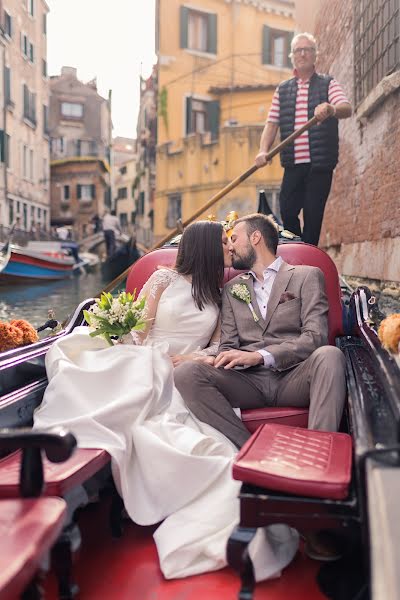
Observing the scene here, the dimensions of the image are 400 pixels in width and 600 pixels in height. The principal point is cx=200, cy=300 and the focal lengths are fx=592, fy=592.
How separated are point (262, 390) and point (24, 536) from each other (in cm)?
110

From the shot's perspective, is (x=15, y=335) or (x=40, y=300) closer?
(x=15, y=335)

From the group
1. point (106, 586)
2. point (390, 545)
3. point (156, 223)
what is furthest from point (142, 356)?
point (156, 223)

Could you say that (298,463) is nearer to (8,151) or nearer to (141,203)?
(8,151)

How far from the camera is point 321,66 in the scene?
252 inches

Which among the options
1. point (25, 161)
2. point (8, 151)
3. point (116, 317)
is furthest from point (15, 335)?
point (25, 161)

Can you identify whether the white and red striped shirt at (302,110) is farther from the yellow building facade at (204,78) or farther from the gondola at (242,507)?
the yellow building facade at (204,78)

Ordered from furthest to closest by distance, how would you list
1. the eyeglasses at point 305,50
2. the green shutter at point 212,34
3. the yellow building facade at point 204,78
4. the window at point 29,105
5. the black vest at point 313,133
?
the window at point 29,105 < the green shutter at point 212,34 < the yellow building facade at point 204,78 < the black vest at point 313,133 < the eyeglasses at point 305,50

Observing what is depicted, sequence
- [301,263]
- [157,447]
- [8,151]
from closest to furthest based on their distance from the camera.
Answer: [157,447] < [301,263] < [8,151]

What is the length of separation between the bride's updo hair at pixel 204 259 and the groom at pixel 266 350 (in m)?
0.07

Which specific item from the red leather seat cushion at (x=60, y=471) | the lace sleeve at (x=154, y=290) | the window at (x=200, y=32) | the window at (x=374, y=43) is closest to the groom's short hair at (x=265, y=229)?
the lace sleeve at (x=154, y=290)

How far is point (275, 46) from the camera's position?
1305 centimetres

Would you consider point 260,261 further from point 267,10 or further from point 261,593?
point 267,10

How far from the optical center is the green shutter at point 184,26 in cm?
1216

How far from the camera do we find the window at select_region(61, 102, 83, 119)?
28.8m
